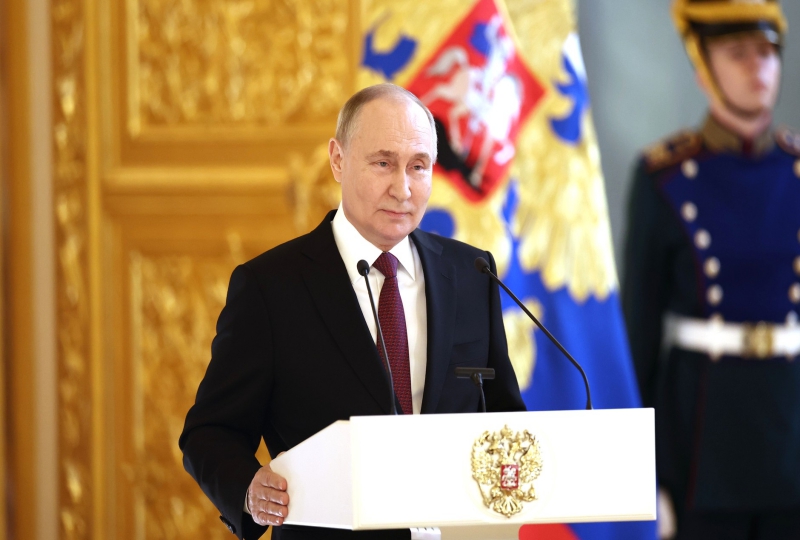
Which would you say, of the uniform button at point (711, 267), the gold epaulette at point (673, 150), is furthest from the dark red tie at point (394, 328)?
the gold epaulette at point (673, 150)

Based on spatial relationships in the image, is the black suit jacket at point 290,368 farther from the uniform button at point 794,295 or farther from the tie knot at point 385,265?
the uniform button at point 794,295

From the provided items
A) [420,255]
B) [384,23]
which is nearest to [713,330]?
[384,23]

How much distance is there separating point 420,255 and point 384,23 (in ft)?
4.94

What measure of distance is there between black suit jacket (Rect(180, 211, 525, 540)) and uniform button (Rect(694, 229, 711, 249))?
157 centimetres

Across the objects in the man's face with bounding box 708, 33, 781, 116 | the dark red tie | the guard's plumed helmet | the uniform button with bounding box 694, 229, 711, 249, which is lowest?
the dark red tie

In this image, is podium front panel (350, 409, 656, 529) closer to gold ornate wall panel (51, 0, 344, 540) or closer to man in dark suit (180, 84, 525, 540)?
man in dark suit (180, 84, 525, 540)

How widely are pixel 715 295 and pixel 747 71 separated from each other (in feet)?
2.27

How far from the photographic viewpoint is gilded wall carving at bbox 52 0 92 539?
11.5ft

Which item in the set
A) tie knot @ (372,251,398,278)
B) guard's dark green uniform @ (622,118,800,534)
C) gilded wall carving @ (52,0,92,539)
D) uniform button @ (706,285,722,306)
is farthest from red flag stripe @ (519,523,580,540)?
gilded wall carving @ (52,0,92,539)

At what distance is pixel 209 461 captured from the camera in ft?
4.75

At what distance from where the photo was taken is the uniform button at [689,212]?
2959 millimetres

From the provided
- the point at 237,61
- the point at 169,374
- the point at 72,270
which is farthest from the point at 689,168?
the point at 72,270

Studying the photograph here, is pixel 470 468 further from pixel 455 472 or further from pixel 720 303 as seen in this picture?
pixel 720 303

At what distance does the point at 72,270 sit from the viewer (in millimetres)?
3543
